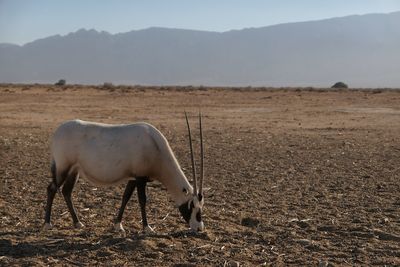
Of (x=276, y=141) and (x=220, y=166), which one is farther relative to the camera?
(x=276, y=141)

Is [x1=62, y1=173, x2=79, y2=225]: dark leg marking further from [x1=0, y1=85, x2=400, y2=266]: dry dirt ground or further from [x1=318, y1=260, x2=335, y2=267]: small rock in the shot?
[x1=318, y1=260, x2=335, y2=267]: small rock

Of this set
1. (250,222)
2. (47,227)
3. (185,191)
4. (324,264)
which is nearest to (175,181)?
(185,191)

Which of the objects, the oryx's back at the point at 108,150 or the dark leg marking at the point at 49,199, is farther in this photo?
the dark leg marking at the point at 49,199

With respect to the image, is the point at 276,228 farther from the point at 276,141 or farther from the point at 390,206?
the point at 276,141

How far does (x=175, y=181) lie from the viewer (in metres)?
8.23

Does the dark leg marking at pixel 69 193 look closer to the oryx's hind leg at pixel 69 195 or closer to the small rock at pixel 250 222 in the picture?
the oryx's hind leg at pixel 69 195

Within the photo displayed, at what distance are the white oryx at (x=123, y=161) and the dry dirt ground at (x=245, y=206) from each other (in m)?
0.43

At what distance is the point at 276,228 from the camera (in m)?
8.41

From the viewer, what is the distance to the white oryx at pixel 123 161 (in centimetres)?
809

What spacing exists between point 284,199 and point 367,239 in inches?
98.1

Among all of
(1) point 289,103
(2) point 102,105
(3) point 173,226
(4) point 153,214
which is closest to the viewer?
(3) point 173,226

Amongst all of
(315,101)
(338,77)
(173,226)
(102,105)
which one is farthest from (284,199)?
(338,77)

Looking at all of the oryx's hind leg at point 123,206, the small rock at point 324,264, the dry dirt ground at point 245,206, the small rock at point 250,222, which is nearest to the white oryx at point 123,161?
the oryx's hind leg at point 123,206

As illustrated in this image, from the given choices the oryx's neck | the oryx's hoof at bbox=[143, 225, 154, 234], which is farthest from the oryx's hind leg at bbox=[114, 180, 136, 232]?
the oryx's neck
